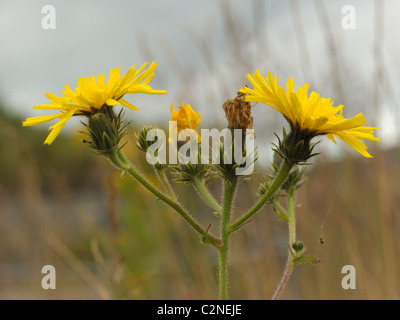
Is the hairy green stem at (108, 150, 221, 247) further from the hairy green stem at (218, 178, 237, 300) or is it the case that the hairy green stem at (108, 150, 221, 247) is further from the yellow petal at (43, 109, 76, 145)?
the yellow petal at (43, 109, 76, 145)

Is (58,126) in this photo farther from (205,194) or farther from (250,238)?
(250,238)

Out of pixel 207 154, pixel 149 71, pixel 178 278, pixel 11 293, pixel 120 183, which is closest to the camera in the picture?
pixel 149 71

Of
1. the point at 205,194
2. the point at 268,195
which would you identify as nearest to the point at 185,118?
the point at 205,194

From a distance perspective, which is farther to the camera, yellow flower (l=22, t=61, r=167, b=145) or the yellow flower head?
the yellow flower head

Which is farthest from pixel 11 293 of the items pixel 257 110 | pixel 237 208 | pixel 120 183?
pixel 257 110

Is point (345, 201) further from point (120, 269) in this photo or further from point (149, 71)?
point (149, 71)

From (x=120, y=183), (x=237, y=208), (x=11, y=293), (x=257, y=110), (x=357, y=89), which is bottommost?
(x=11, y=293)

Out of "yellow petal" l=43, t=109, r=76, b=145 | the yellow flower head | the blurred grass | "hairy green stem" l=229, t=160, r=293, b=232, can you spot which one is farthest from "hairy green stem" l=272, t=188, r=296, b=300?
the blurred grass
